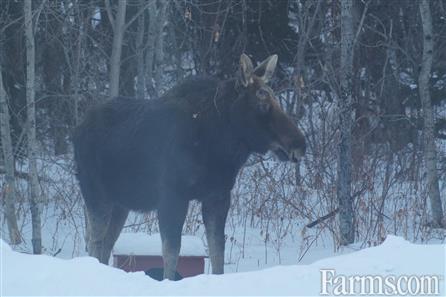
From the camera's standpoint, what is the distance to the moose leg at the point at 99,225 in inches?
345

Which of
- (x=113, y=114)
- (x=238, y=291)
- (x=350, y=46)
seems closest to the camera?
(x=238, y=291)

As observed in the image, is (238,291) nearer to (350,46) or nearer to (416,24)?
(350,46)

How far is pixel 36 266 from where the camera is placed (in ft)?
19.5

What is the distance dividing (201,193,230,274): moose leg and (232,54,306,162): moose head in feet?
2.12

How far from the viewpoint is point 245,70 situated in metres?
8.02

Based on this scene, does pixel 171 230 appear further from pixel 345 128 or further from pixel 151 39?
pixel 151 39

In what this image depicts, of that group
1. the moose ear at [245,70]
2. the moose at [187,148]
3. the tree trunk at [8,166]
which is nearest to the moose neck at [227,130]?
the moose at [187,148]

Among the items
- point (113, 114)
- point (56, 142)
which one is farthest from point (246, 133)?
point (56, 142)

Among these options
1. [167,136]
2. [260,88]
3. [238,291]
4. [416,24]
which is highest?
[416,24]

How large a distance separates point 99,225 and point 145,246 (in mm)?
621

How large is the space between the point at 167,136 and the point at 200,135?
1.07 feet

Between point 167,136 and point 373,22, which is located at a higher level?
point 373,22

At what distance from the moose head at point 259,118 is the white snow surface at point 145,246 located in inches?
59.2

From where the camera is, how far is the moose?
7938 millimetres
